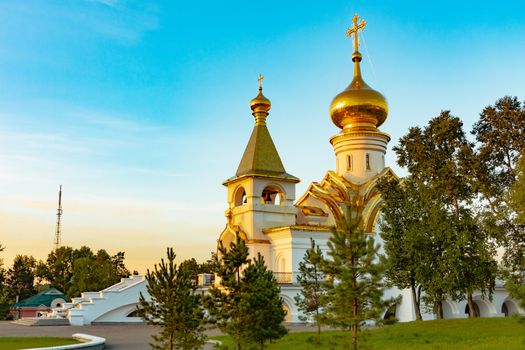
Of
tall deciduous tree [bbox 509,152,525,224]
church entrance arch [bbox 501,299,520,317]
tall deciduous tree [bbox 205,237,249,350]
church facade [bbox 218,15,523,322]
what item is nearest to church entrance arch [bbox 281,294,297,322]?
church facade [bbox 218,15,523,322]

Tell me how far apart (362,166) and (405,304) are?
9.43m

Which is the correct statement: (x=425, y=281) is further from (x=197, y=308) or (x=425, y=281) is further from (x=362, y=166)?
(x=362, y=166)

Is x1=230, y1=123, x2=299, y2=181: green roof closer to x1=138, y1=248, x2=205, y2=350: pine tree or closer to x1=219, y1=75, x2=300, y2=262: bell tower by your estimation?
x1=219, y1=75, x2=300, y2=262: bell tower

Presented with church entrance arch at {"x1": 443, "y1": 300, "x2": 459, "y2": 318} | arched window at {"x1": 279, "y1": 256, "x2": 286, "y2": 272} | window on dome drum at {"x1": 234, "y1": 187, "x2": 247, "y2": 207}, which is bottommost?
church entrance arch at {"x1": 443, "y1": 300, "x2": 459, "y2": 318}

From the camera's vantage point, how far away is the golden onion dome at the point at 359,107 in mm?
36938

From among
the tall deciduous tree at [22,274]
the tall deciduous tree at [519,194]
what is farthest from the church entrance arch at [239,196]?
the tall deciduous tree at [22,274]

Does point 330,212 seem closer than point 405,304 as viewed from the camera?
No

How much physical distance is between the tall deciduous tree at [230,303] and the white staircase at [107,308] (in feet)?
50.2

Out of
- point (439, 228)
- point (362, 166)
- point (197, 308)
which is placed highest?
point (362, 166)

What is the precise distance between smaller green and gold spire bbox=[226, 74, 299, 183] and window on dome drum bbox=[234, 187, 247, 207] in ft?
2.99

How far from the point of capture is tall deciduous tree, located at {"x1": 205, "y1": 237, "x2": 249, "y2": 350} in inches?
521

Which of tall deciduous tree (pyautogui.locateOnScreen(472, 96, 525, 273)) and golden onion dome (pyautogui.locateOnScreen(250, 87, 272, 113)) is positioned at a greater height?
golden onion dome (pyautogui.locateOnScreen(250, 87, 272, 113))

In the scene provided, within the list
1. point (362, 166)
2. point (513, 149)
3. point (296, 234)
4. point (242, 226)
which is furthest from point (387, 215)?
point (362, 166)

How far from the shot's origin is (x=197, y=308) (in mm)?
13680
